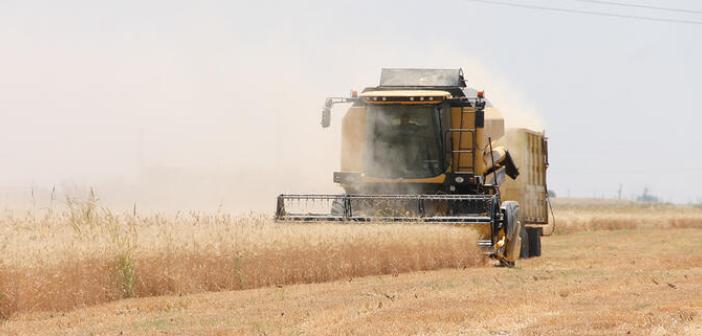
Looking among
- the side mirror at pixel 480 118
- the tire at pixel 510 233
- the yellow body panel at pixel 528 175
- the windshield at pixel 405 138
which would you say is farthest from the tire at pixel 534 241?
the side mirror at pixel 480 118

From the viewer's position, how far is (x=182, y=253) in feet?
51.6

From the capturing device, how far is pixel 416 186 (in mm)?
21016

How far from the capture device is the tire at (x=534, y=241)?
86.8 feet

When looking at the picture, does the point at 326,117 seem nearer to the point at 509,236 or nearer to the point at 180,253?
the point at 509,236

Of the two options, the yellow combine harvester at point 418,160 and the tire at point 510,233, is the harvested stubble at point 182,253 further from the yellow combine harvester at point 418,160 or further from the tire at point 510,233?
the yellow combine harvester at point 418,160

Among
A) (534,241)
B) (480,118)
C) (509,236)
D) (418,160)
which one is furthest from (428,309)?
(534,241)

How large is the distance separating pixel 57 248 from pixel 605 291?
6691mm

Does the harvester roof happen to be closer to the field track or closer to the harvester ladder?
the harvester ladder

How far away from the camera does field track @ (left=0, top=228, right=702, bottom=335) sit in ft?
35.3

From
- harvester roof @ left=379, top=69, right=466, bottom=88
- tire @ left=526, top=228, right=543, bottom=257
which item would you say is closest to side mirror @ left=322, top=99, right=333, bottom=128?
harvester roof @ left=379, top=69, right=466, bottom=88

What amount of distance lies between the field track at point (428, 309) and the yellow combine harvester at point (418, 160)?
2.18 meters

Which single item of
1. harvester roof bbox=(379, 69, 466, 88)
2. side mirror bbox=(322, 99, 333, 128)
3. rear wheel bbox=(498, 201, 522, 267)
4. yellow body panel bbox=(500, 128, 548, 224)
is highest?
harvester roof bbox=(379, 69, 466, 88)

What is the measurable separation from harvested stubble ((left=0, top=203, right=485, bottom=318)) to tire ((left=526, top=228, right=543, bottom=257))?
22.8ft

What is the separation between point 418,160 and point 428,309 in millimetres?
9178
